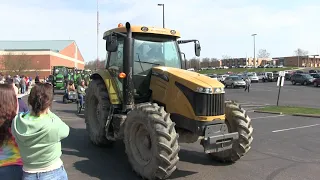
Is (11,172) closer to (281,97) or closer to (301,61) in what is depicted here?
(281,97)

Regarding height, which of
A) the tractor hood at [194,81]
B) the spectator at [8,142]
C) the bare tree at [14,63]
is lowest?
the spectator at [8,142]

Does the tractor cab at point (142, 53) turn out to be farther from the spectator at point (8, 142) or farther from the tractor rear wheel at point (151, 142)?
the spectator at point (8, 142)

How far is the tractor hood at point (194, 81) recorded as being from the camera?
5.79 metres

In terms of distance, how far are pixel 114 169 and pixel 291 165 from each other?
3705 mm

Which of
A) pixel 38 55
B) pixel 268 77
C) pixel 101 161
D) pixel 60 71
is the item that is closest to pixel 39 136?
pixel 101 161

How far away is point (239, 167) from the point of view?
261 inches

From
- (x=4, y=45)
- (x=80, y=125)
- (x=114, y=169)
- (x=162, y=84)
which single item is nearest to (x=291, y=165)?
(x=162, y=84)

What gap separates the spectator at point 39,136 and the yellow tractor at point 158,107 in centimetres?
253

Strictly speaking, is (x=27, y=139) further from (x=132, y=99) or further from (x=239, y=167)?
(x=239, y=167)

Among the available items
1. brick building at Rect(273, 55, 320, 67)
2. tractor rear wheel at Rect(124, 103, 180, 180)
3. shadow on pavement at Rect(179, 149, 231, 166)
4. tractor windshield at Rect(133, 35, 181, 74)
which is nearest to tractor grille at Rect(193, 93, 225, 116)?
tractor rear wheel at Rect(124, 103, 180, 180)

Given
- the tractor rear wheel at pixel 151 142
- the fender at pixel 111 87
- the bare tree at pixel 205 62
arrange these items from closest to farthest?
the tractor rear wheel at pixel 151 142
the fender at pixel 111 87
the bare tree at pixel 205 62

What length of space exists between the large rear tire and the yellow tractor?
2cm

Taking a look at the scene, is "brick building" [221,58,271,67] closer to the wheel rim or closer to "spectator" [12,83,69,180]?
the wheel rim

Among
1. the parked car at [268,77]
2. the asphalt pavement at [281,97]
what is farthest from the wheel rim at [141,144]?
the parked car at [268,77]
